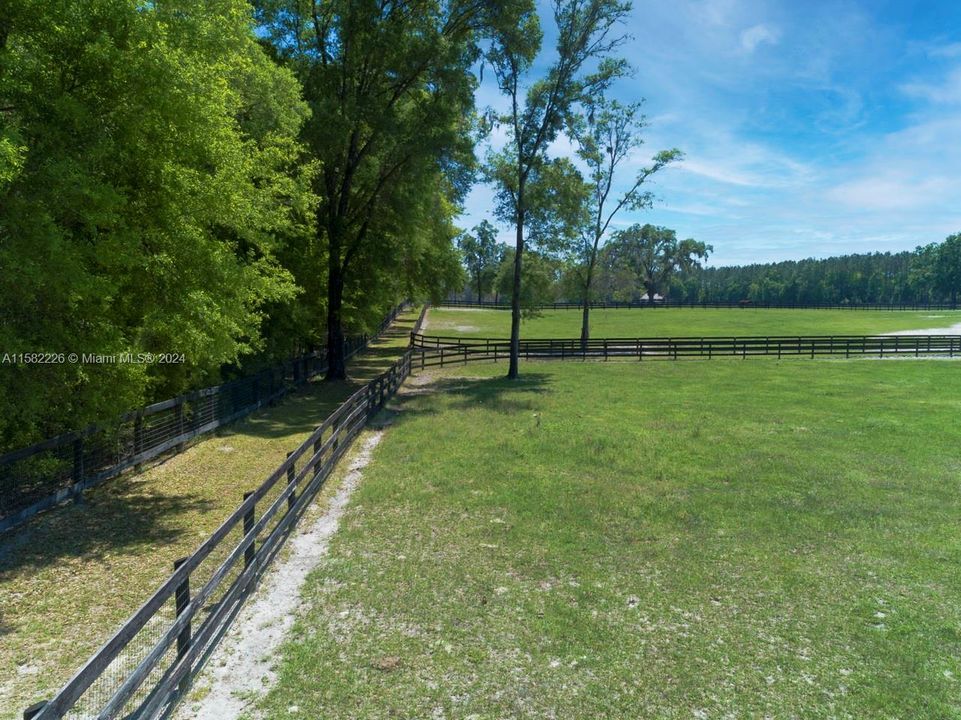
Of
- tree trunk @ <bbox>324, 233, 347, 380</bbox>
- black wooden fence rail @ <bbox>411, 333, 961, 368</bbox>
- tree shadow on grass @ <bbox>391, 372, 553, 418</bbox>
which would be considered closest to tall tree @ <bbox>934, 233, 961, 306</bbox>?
black wooden fence rail @ <bbox>411, 333, 961, 368</bbox>

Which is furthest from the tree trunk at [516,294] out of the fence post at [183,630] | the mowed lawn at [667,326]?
the mowed lawn at [667,326]

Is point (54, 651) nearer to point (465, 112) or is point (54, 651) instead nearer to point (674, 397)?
point (674, 397)

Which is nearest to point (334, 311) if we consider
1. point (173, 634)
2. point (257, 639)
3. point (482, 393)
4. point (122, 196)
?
point (482, 393)

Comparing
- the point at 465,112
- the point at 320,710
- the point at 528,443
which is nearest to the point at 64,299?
the point at 320,710

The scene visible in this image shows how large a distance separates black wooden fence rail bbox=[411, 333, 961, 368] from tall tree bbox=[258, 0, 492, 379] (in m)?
11.9

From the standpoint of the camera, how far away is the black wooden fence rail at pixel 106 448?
29.3 feet

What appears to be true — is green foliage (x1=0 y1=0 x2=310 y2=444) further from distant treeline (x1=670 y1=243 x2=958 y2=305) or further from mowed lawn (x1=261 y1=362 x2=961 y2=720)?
distant treeline (x1=670 y1=243 x2=958 y2=305)

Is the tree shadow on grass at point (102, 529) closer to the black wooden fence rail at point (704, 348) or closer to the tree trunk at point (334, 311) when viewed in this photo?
the tree trunk at point (334, 311)

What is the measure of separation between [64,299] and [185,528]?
382 cm

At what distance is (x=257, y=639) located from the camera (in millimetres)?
5973

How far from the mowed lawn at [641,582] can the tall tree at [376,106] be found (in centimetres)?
1324

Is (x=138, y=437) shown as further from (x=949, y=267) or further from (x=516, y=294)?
(x=949, y=267)

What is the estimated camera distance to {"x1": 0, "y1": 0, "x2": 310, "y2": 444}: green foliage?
25.8 ft

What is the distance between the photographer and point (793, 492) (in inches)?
420
